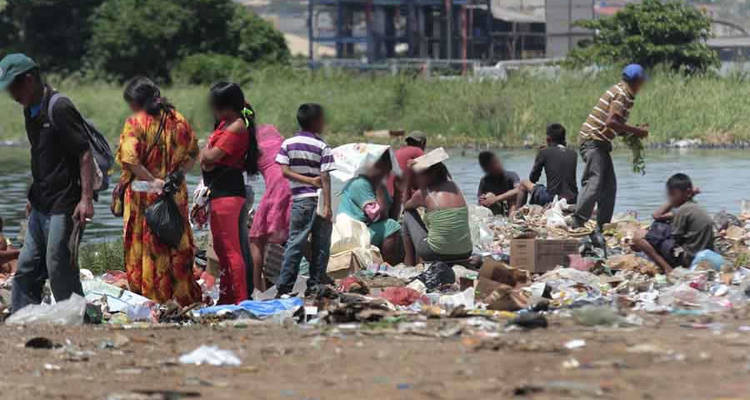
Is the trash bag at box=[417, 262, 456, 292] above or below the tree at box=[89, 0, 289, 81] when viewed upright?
below

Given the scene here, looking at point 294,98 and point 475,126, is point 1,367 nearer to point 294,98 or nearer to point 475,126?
point 475,126

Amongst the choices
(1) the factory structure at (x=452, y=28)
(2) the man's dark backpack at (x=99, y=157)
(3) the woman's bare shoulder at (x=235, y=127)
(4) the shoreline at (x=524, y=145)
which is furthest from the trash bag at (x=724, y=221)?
(1) the factory structure at (x=452, y=28)

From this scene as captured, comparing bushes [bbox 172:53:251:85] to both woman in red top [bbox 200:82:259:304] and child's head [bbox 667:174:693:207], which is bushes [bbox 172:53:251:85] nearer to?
child's head [bbox 667:174:693:207]

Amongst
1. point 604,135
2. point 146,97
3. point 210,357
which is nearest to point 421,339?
point 210,357

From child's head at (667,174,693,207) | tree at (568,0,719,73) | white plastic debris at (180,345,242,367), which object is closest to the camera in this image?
white plastic debris at (180,345,242,367)

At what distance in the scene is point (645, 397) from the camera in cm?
580

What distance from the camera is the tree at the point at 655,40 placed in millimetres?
48344

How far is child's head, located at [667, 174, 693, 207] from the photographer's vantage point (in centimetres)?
1033

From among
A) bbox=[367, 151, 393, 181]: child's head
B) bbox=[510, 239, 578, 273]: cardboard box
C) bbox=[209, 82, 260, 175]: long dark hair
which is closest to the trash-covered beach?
bbox=[510, 239, 578, 273]: cardboard box

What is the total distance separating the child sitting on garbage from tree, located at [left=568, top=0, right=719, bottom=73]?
37.0m

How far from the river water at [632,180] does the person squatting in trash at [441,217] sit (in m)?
3.29

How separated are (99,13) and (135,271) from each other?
52304mm

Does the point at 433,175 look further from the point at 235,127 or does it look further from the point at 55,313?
the point at 55,313

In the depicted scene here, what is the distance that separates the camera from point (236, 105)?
8812 millimetres
